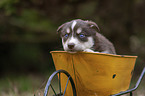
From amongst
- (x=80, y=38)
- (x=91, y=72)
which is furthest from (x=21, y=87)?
(x=91, y=72)

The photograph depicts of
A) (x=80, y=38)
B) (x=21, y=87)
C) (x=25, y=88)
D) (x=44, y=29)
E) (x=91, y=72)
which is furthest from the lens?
(x=44, y=29)

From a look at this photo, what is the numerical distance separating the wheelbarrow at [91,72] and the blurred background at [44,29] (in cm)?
242

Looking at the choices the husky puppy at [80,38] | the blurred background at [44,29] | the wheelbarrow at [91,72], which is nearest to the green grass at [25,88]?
the blurred background at [44,29]

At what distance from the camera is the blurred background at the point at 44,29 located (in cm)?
667

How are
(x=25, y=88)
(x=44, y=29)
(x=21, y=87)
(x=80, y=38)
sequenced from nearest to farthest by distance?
(x=80, y=38) → (x=25, y=88) → (x=21, y=87) → (x=44, y=29)

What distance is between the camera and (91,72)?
8.55 feet

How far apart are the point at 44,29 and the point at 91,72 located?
602 centimetres

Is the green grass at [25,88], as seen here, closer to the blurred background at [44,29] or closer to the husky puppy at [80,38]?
the blurred background at [44,29]

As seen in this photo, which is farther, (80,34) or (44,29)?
(44,29)

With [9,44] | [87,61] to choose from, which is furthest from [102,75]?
[9,44]

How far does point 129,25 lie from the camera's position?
7270mm

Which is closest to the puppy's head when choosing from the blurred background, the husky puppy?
the husky puppy

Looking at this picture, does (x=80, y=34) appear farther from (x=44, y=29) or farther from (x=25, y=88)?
(x=44, y=29)

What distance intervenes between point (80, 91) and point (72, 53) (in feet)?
1.79
